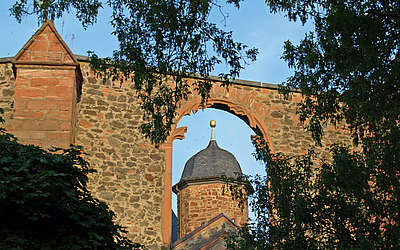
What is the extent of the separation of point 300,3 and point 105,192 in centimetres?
608

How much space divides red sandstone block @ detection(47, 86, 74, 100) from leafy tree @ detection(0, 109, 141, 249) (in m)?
2.72

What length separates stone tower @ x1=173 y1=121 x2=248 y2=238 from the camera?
19.8 m

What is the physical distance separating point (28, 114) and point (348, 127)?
4340 mm

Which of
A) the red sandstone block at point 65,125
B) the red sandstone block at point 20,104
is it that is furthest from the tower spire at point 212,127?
the red sandstone block at point 65,125

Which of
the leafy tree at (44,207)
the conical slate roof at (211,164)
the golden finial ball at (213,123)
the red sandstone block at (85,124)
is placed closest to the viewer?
the leafy tree at (44,207)

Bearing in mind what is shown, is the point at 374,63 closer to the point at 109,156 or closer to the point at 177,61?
the point at 177,61

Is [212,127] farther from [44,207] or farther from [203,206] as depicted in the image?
[44,207]

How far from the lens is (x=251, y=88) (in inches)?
511

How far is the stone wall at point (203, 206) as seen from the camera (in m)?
19.7

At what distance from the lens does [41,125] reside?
7629 millimetres

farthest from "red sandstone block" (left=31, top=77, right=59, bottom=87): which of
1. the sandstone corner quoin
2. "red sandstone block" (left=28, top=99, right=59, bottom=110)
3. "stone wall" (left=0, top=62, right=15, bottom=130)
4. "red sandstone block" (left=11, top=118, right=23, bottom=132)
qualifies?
"stone wall" (left=0, top=62, right=15, bottom=130)

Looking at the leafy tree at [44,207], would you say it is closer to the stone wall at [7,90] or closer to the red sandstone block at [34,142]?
the red sandstone block at [34,142]

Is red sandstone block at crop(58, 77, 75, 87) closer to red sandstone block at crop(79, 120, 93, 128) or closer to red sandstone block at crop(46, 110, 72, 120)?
red sandstone block at crop(46, 110, 72, 120)

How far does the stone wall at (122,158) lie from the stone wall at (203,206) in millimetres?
8088
